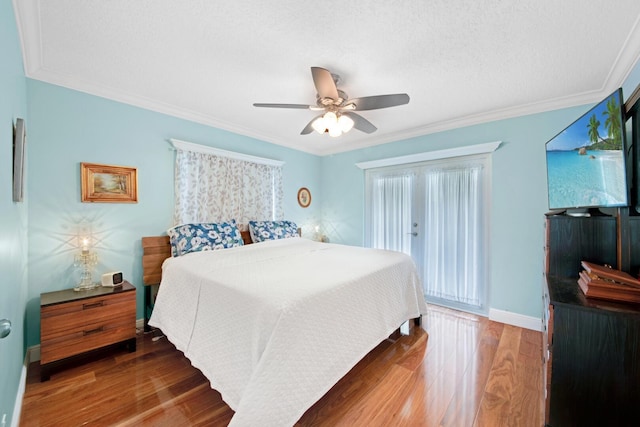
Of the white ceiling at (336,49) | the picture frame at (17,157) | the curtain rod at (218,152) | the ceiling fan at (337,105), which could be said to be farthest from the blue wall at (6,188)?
the curtain rod at (218,152)

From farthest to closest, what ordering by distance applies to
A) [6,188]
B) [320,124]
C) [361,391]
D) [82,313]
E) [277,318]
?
1. [320,124]
2. [82,313]
3. [361,391]
4. [277,318]
5. [6,188]

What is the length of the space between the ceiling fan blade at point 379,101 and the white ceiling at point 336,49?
0.80 feet

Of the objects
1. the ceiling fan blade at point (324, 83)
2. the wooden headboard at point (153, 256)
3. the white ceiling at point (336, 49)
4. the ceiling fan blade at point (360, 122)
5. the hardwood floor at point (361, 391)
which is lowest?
the hardwood floor at point (361, 391)

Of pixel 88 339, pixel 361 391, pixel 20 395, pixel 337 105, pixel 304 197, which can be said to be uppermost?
pixel 337 105

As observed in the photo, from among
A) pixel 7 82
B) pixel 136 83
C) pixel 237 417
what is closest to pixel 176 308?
pixel 237 417

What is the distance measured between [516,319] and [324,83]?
3.17 meters

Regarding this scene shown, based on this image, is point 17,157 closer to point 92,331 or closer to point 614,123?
point 92,331

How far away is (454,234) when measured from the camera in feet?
10.6

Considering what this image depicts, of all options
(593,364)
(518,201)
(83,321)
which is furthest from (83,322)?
(518,201)

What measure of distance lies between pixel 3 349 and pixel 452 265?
3.83m

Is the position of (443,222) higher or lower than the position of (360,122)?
lower

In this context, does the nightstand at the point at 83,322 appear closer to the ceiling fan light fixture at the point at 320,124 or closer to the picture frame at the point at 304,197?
the ceiling fan light fixture at the point at 320,124

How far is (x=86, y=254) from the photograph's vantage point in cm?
223

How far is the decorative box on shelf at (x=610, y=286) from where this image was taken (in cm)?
122
